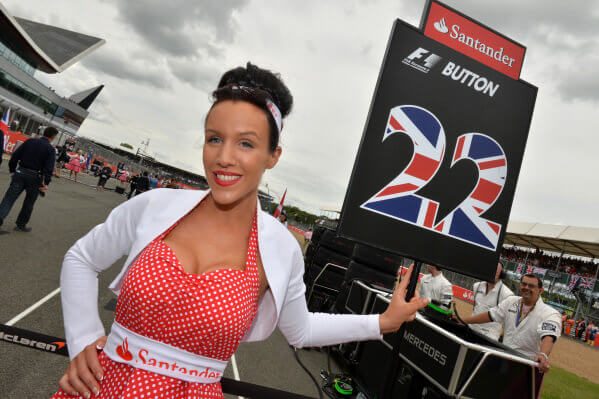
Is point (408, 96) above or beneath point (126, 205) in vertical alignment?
above

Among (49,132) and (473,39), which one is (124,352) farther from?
(49,132)

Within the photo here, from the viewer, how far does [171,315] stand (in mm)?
1028

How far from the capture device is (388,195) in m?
1.58

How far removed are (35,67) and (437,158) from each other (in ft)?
230

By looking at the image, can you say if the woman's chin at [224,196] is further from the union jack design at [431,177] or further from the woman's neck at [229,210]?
the union jack design at [431,177]

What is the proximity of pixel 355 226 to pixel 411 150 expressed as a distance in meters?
0.42

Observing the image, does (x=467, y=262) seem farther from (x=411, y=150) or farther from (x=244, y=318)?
(x=244, y=318)

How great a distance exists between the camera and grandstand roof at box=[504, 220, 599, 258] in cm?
2216

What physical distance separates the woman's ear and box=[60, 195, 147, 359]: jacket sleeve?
17.8 inches

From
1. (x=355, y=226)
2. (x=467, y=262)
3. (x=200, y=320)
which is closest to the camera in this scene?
(x=200, y=320)

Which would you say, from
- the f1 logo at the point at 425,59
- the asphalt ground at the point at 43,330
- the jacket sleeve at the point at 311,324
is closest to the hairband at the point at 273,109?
the jacket sleeve at the point at 311,324

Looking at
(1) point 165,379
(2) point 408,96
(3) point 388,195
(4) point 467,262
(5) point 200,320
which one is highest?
(2) point 408,96

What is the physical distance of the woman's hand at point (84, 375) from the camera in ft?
3.46

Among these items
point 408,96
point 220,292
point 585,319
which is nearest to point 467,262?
point 408,96
